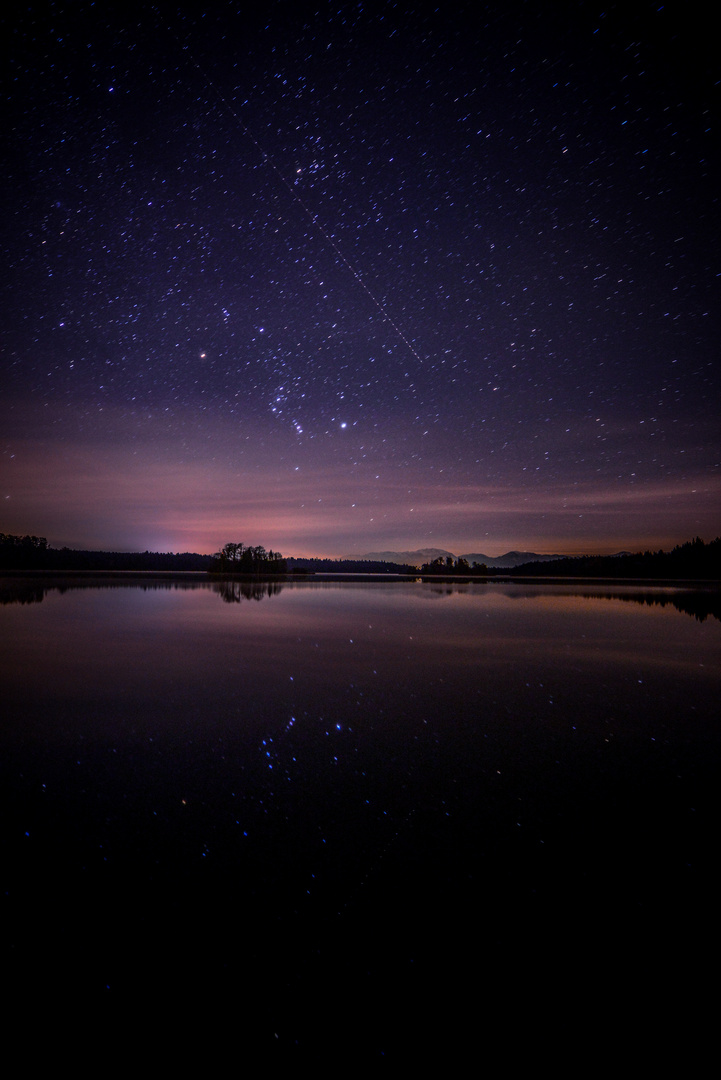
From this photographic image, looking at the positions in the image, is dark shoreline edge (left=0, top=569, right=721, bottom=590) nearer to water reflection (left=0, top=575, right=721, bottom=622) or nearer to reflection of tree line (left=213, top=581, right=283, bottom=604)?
water reflection (left=0, top=575, right=721, bottom=622)

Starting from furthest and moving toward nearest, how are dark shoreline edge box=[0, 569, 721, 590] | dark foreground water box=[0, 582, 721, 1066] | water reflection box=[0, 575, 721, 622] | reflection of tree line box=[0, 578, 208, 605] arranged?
1. dark shoreline edge box=[0, 569, 721, 590]
2. water reflection box=[0, 575, 721, 622]
3. reflection of tree line box=[0, 578, 208, 605]
4. dark foreground water box=[0, 582, 721, 1066]

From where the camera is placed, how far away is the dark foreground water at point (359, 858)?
1831 millimetres

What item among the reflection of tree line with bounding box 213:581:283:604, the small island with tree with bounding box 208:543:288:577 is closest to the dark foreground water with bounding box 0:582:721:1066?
the reflection of tree line with bounding box 213:581:283:604

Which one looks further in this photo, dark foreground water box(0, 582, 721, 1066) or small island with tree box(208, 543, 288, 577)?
small island with tree box(208, 543, 288, 577)

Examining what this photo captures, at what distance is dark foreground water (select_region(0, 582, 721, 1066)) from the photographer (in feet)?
6.01

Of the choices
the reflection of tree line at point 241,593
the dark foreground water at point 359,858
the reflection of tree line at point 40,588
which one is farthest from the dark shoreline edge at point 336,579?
the dark foreground water at point 359,858

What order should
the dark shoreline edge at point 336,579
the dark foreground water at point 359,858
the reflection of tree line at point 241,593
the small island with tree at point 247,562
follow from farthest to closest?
1. the small island with tree at point 247,562
2. the dark shoreline edge at point 336,579
3. the reflection of tree line at point 241,593
4. the dark foreground water at point 359,858

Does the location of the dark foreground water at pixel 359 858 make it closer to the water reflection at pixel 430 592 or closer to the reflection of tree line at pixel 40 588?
the water reflection at pixel 430 592

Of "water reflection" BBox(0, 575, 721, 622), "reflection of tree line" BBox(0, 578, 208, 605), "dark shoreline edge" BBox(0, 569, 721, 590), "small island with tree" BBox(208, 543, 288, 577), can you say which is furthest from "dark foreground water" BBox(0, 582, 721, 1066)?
"small island with tree" BBox(208, 543, 288, 577)

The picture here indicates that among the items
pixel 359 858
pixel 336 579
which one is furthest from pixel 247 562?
pixel 359 858

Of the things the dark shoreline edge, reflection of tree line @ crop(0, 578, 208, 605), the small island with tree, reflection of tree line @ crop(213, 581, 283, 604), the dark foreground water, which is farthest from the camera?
the small island with tree

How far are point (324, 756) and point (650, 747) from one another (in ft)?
9.82

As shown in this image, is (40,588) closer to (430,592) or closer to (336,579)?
(430,592)

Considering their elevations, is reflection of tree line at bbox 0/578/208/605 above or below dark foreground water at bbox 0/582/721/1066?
above
